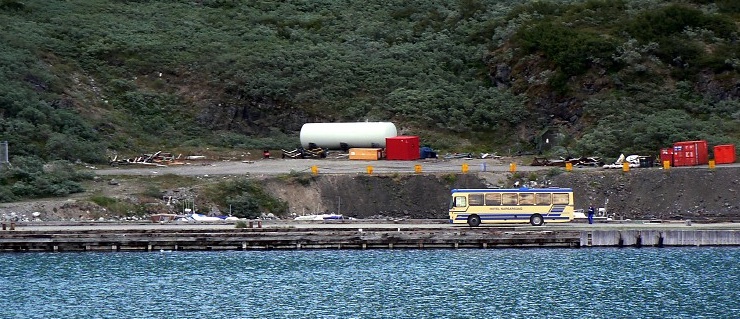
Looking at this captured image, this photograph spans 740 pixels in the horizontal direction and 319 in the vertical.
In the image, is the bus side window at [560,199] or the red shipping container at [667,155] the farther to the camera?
the red shipping container at [667,155]

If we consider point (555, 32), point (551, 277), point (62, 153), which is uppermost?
point (555, 32)

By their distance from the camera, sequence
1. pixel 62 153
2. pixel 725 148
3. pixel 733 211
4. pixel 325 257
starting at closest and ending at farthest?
pixel 325 257, pixel 733 211, pixel 725 148, pixel 62 153

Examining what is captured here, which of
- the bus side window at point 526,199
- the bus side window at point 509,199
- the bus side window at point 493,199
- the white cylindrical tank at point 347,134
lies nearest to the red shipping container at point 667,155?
the bus side window at point 526,199

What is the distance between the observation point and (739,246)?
66.0 metres

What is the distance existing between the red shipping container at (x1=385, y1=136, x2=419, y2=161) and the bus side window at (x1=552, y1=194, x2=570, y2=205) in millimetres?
23158

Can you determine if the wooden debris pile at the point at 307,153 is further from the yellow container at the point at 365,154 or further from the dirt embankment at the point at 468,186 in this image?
the dirt embankment at the point at 468,186

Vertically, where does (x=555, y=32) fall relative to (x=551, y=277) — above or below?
above

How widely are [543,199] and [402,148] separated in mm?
23352

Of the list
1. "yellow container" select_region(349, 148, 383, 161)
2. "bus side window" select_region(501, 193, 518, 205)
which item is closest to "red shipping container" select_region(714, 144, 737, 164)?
"bus side window" select_region(501, 193, 518, 205)

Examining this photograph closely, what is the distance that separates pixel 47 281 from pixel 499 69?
54527mm

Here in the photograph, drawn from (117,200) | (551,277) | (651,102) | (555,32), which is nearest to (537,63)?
(555,32)

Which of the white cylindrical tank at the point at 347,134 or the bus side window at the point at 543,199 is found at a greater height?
the white cylindrical tank at the point at 347,134

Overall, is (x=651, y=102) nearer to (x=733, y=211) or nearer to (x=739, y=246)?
(x=733, y=211)

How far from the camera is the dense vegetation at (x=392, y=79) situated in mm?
96438
